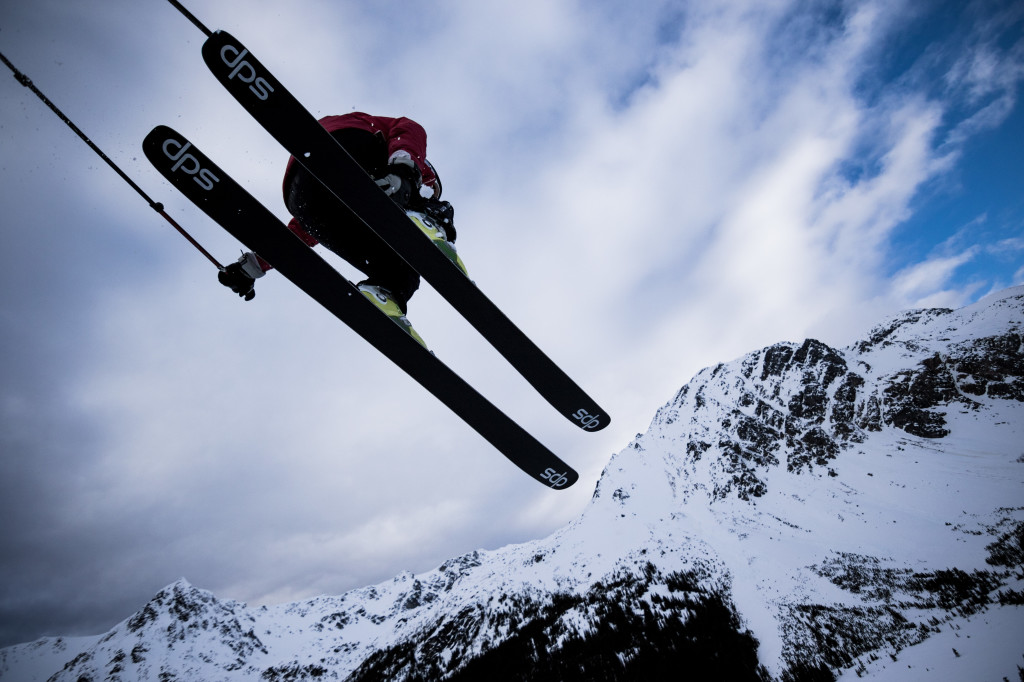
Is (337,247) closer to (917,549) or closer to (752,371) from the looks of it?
(917,549)

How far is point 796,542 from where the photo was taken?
56.4 meters

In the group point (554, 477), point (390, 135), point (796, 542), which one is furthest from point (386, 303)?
point (796, 542)

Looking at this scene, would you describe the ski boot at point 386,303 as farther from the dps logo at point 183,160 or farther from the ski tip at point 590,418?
the ski tip at point 590,418

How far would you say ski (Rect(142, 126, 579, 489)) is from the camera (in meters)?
3.32

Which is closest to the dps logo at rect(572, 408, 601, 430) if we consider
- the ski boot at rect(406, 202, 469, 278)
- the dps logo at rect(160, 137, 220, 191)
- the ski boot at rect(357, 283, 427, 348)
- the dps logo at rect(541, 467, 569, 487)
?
the dps logo at rect(541, 467, 569, 487)

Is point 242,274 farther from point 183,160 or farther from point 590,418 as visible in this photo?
point 590,418

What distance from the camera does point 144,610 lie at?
166750mm

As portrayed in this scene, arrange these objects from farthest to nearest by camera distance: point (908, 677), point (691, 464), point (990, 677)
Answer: point (691, 464)
point (908, 677)
point (990, 677)

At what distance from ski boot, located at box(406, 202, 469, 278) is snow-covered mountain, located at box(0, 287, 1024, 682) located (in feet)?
101

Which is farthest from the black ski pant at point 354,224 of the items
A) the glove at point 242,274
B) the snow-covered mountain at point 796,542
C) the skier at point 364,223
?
the snow-covered mountain at point 796,542

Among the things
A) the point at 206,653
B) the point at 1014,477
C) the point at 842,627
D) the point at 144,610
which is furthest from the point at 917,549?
the point at 144,610

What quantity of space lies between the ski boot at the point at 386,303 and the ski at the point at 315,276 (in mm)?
118

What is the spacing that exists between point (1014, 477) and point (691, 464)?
46.1 m

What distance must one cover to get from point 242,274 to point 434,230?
1.88 m
